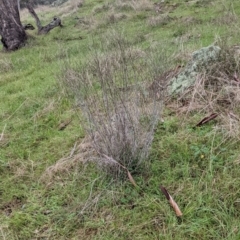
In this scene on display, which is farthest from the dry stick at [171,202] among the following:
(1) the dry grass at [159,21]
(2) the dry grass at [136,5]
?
(2) the dry grass at [136,5]

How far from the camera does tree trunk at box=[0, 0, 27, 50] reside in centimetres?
841

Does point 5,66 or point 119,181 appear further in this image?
point 5,66

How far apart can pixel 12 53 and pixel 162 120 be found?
5.71 metres

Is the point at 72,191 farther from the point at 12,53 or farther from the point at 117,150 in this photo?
the point at 12,53

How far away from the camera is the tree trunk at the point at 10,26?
841 cm

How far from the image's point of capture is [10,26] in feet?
28.1

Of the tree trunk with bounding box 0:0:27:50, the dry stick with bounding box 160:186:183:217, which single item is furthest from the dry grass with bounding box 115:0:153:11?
the dry stick with bounding box 160:186:183:217

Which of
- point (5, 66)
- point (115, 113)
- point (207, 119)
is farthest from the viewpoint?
point (5, 66)

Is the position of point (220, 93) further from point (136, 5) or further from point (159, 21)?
point (136, 5)

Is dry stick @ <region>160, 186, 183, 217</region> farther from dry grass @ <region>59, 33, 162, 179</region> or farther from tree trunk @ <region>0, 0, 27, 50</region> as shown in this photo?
tree trunk @ <region>0, 0, 27, 50</region>

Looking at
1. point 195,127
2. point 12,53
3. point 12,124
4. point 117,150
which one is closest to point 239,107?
point 195,127

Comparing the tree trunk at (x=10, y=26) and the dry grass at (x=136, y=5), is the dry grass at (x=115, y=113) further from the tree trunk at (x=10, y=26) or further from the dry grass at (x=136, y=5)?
the dry grass at (x=136, y=5)

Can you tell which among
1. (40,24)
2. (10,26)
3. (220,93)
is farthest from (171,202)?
(40,24)

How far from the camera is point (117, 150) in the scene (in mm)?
2779
